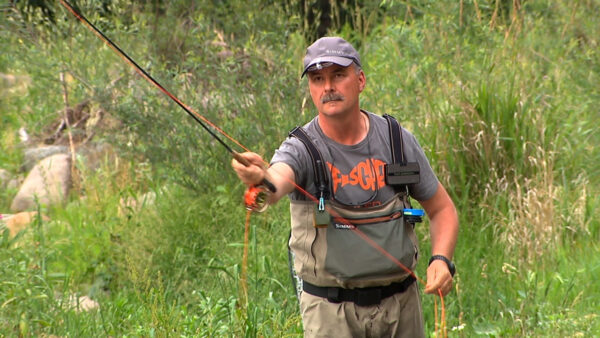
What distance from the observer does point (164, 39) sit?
25.3 feet

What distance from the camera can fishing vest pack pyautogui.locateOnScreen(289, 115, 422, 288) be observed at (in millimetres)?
2986

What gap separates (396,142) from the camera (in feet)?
10.2

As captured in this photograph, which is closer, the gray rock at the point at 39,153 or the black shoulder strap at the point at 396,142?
the black shoulder strap at the point at 396,142

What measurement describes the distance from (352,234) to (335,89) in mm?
509

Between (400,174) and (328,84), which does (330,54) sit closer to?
(328,84)

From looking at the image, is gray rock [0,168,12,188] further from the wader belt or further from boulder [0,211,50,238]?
the wader belt

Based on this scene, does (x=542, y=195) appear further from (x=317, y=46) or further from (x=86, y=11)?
(x=86, y=11)

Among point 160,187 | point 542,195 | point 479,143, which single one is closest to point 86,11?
point 160,187

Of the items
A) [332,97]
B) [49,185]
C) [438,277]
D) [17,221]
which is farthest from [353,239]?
[49,185]

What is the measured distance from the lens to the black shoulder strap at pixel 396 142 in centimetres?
306

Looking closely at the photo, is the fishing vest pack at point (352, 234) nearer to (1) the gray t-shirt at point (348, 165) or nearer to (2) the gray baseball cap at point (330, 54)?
(1) the gray t-shirt at point (348, 165)

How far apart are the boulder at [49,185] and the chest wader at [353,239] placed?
5.47m

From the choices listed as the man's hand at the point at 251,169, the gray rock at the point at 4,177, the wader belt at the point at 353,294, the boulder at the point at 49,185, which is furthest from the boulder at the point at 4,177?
the man's hand at the point at 251,169

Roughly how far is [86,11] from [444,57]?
120 inches
